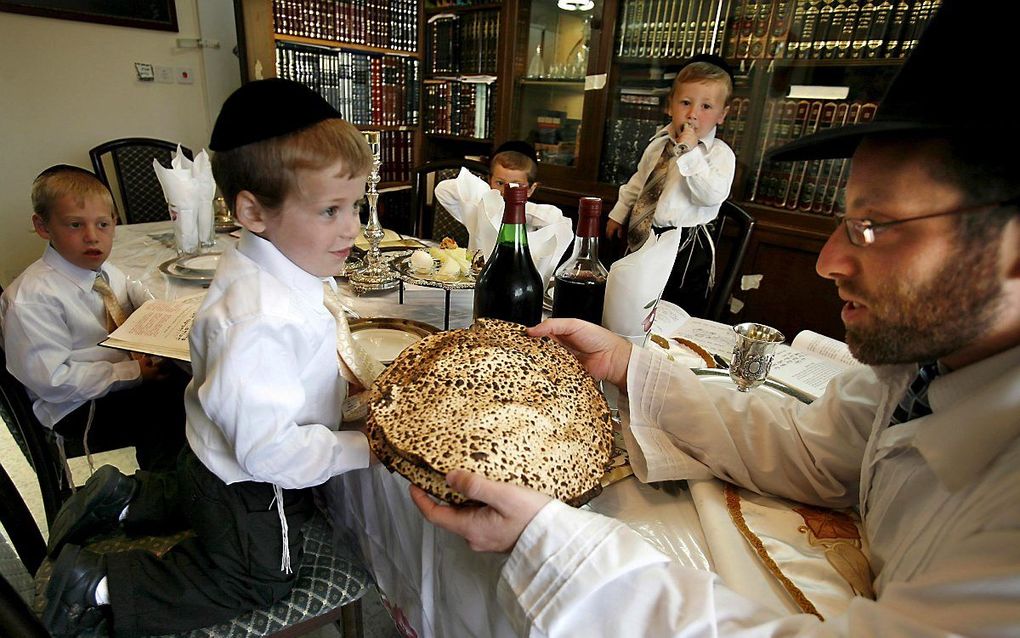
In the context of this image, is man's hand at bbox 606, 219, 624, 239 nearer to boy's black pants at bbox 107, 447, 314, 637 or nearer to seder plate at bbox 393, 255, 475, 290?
seder plate at bbox 393, 255, 475, 290

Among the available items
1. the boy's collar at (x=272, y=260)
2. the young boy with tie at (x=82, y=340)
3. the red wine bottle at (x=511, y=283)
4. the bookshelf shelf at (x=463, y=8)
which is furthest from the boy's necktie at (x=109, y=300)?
the bookshelf shelf at (x=463, y=8)

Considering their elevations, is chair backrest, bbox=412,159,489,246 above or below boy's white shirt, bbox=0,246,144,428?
above

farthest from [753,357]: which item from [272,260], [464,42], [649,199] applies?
[464,42]

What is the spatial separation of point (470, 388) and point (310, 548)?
1.89 ft

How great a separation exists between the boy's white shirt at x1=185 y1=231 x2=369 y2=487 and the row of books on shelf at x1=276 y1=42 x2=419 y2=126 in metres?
2.99

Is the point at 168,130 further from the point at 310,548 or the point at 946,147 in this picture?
the point at 946,147

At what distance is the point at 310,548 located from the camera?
3.18ft

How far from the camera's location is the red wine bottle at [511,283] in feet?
3.20

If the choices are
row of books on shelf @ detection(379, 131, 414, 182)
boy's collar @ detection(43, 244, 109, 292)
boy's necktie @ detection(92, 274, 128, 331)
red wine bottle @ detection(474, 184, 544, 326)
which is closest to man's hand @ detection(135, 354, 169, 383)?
boy's necktie @ detection(92, 274, 128, 331)

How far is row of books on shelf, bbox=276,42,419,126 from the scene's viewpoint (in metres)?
3.33

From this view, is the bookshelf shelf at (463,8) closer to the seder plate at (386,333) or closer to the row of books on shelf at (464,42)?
the row of books on shelf at (464,42)

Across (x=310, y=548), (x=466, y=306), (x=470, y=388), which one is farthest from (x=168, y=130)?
(x=470, y=388)

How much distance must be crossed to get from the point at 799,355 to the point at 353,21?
3.50 m

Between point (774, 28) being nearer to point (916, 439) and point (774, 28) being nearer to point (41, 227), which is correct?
point (916, 439)
